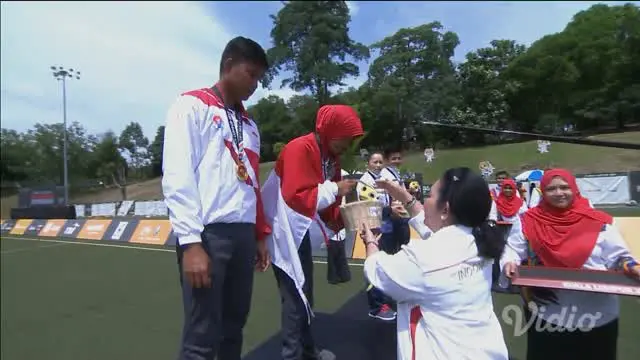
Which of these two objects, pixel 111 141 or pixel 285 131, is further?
pixel 111 141

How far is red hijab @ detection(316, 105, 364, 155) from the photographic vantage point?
2.65 meters

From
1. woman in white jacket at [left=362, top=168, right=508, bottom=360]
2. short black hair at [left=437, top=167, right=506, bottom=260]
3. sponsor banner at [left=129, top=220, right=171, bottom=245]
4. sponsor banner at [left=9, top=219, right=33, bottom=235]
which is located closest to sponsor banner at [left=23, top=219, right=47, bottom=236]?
sponsor banner at [left=9, top=219, right=33, bottom=235]

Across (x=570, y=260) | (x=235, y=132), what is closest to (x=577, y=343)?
(x=570, y=260)

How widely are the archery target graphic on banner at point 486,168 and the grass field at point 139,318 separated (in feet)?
4.44

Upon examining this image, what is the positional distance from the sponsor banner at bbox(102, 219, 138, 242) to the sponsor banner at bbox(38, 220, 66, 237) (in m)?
2.98

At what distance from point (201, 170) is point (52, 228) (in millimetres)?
15787

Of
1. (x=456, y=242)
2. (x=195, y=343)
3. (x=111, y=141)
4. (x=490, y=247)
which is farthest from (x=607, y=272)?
(x=111, y=141)

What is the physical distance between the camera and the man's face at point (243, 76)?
2.10 meters

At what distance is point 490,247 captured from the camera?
169cm

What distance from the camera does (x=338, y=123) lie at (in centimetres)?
266

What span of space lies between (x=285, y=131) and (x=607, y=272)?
8.24ft

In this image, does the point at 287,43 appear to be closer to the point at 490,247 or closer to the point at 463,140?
the point at 463,140

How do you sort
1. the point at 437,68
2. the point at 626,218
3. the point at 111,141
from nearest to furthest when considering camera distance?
the point at 437,68, the point at 626,218, the point at 111,141

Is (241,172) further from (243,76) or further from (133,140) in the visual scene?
(133,140)
